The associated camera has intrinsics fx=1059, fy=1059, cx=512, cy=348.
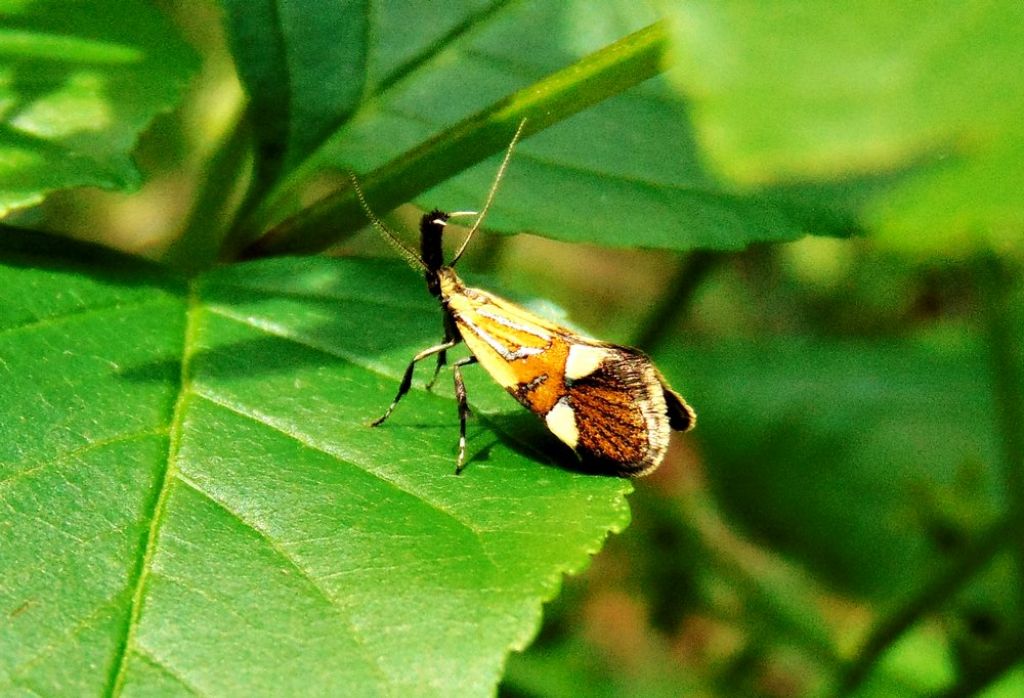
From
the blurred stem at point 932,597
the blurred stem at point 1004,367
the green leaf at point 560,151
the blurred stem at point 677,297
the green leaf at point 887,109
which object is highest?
the green leaf at point 887,109

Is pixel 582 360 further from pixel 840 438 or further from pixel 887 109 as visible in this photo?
pixel 840 438

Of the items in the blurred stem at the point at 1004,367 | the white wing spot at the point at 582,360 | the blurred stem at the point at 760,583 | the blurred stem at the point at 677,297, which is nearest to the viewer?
the white wing spot at the point at 582,360

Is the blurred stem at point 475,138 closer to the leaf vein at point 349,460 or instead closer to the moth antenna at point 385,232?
the moth antenna at point 385,232

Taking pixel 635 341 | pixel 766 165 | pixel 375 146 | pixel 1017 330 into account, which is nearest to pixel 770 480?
pixel 1017 330

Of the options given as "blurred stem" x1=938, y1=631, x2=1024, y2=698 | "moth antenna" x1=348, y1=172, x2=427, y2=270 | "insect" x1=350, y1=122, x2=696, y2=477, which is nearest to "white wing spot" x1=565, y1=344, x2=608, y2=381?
"insect" x1=350, y1=122, x2=696, y2=477

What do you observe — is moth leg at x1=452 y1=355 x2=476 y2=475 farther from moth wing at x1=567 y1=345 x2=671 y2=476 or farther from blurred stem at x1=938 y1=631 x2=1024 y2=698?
blurred stem at x1=938 y1=631 x2=1024 y2=698

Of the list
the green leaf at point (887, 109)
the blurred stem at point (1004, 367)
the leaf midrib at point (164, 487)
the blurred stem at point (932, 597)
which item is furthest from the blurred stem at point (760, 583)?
the green leaf at point (887, 109)

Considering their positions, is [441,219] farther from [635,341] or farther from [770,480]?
[770,480]

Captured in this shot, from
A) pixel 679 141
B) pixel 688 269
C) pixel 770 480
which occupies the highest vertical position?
pixel 679 141
